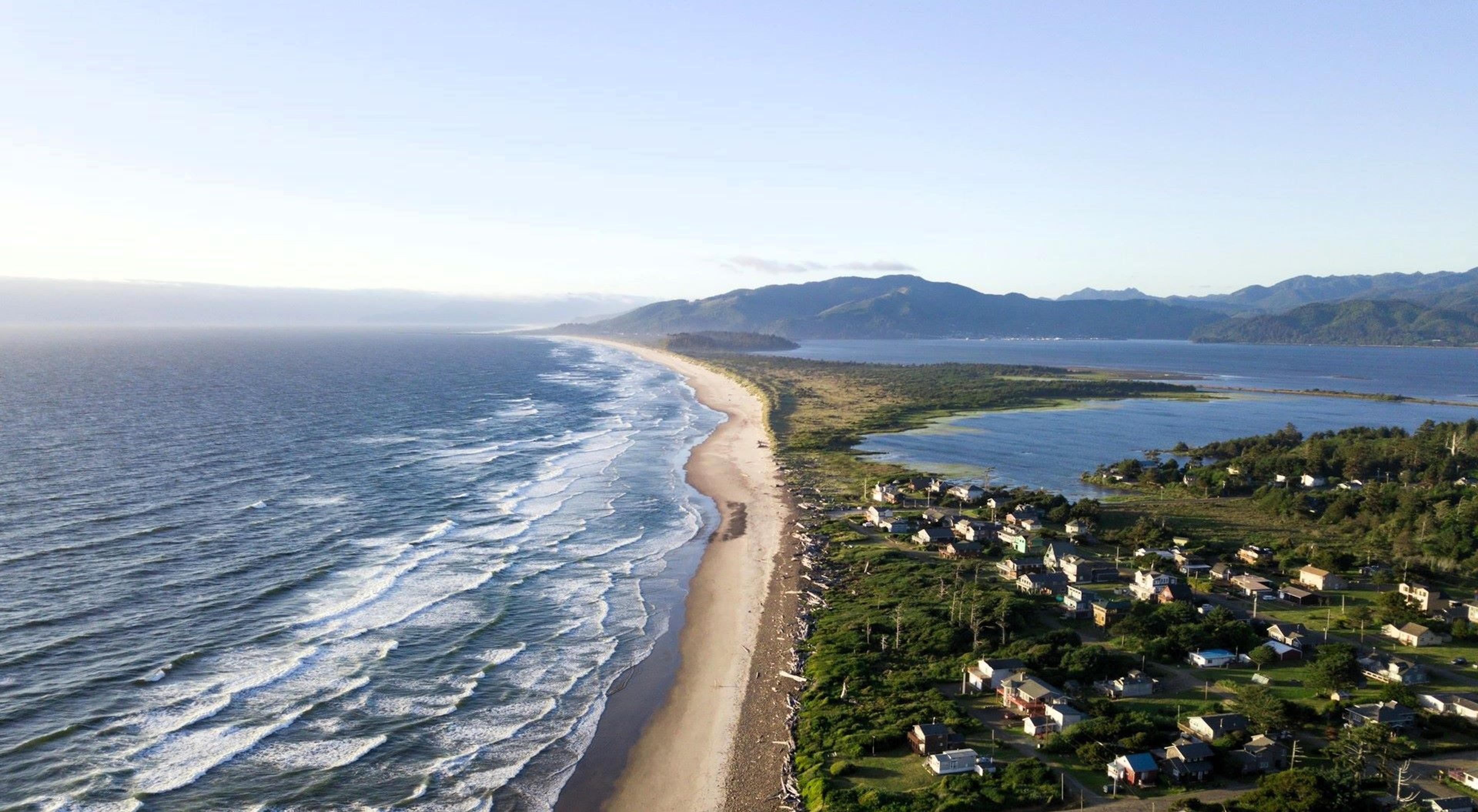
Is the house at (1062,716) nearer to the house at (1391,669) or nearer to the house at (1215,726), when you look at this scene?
the house at (1215,726)

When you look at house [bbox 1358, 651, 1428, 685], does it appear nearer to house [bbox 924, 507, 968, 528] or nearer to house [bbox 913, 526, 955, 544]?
house [bbox 913, 526, 955, 544]

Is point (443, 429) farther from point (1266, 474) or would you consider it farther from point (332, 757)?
point (1266, 474)

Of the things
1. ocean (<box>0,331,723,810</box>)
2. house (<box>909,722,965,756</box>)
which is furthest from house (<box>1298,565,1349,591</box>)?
ocean (<box>0,331,723,810</box>)

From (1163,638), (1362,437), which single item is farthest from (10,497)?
(1362,437)

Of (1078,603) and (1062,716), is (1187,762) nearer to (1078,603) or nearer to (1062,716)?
(1062,716)

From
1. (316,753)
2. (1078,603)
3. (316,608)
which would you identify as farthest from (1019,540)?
(316,753)
